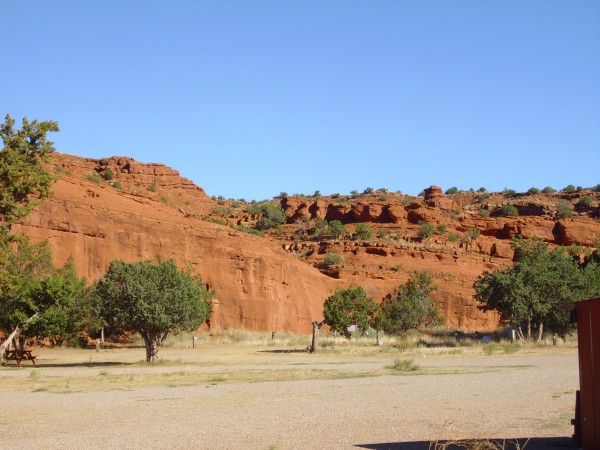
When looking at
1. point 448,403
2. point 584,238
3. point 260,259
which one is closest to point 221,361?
point 448,403

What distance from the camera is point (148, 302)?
33719 mm

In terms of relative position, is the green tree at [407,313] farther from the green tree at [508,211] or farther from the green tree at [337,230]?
the green tree at [508,211]

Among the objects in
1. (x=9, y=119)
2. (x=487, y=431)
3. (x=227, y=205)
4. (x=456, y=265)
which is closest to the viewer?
(x=487, y=431)

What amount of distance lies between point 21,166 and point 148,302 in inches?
379

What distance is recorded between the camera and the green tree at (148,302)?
1315 inches

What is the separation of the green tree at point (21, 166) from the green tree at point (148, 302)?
24.2ft

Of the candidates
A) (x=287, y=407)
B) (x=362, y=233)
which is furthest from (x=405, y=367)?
(x=362, y=233)

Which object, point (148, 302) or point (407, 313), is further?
point (407, 313)

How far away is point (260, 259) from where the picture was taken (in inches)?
2719

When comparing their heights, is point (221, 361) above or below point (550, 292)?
below

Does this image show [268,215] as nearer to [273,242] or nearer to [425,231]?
[425,231]

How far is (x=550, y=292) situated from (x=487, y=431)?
38.1 m

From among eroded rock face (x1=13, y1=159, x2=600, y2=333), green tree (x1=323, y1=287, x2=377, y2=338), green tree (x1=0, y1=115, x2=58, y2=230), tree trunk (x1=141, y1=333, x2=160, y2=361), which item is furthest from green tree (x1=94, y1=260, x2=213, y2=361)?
eroded rock face (x1=13, y1=159, x2=600, y2=333)

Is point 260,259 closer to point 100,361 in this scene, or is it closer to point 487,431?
point 100,361
